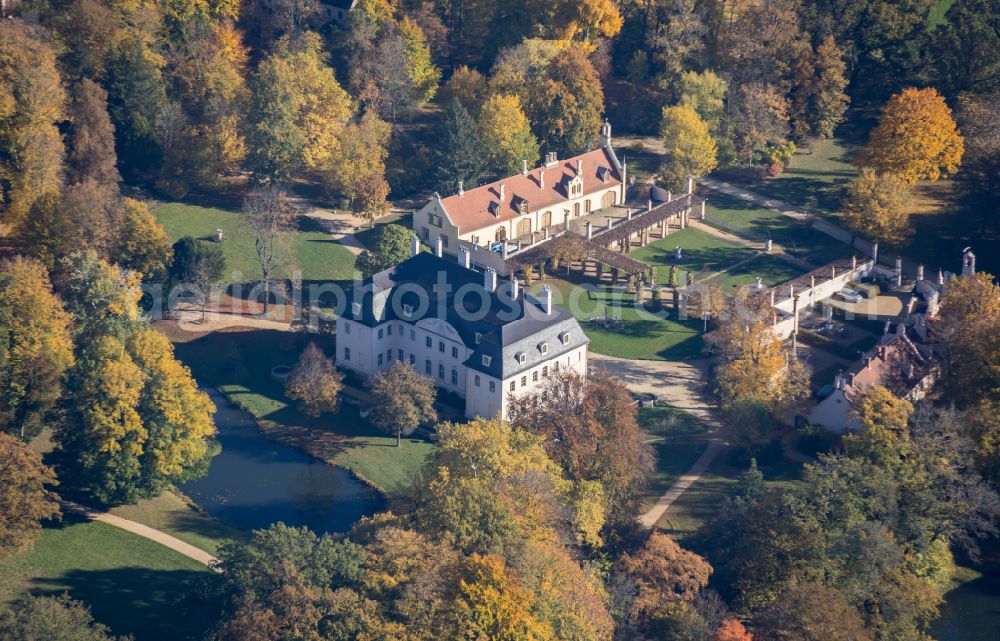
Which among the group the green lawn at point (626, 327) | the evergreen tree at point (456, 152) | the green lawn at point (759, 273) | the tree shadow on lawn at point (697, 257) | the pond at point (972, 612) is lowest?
the pond at point (972, 612)

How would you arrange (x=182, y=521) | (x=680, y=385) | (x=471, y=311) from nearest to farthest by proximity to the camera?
(x=182, y=521)
(x=471, y=311)
(x=680, y=385)

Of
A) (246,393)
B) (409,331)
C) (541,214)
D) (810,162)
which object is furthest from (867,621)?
(810,162)

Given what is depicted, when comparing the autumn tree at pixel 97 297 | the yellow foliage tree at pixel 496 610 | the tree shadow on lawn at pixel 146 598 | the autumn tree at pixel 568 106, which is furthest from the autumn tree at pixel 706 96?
the tree shadow on lawn at pixel 146 598

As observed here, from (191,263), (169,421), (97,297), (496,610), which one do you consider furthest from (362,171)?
(496,610)

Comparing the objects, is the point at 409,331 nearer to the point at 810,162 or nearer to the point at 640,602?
the point at 640,602

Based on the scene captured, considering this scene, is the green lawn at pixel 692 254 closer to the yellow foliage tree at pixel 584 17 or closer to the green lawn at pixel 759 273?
the green lawn at pixel 759 273

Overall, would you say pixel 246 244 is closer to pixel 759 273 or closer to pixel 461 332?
pixel 461 332
